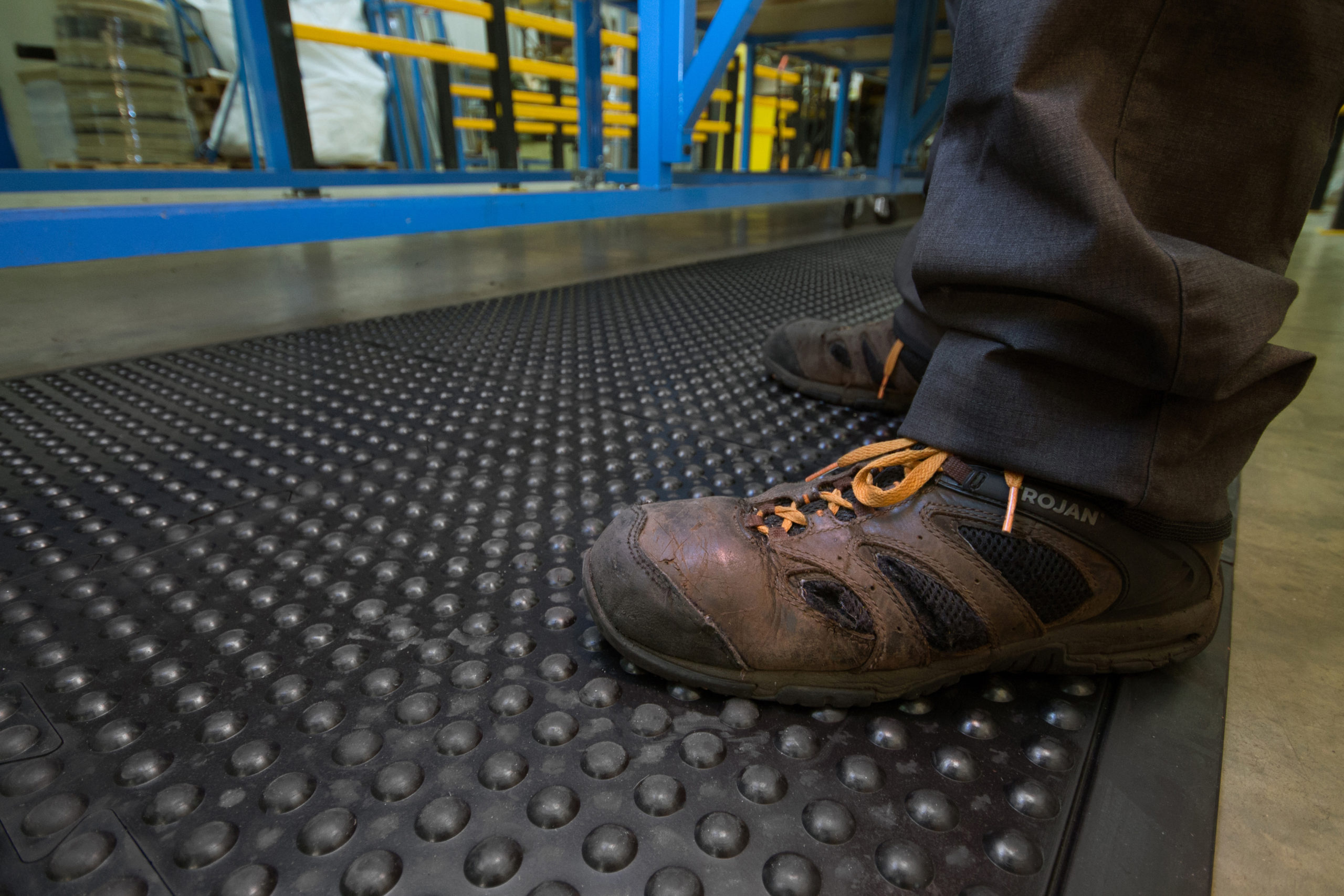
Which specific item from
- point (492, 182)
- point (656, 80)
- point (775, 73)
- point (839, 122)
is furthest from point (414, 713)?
point (775, 73)

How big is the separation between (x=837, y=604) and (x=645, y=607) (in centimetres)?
18

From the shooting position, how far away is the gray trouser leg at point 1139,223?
1.67ft

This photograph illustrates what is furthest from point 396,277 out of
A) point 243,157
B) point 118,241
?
point 243,157

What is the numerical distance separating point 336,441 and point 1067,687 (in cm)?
111

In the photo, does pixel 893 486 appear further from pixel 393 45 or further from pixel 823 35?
pixel 823 35

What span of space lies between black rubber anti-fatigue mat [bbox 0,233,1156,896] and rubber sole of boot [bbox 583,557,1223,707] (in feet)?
0.06

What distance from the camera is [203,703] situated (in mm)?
603

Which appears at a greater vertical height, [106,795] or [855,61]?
[855,61]

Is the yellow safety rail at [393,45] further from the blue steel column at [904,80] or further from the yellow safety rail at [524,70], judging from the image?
the blue steel column at [904,80]

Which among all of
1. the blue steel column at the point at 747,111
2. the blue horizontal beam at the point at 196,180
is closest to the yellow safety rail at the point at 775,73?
the blue steel column at the point at 747,111

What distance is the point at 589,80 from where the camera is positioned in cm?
285

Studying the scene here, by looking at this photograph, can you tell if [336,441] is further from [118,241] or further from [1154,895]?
[1154,895]

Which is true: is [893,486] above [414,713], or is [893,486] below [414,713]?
above

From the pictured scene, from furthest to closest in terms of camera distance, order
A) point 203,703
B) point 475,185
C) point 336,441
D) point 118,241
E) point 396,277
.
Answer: point 475,185 < point 396,277 < point 336,441 < point 118,241 < point 203,703
